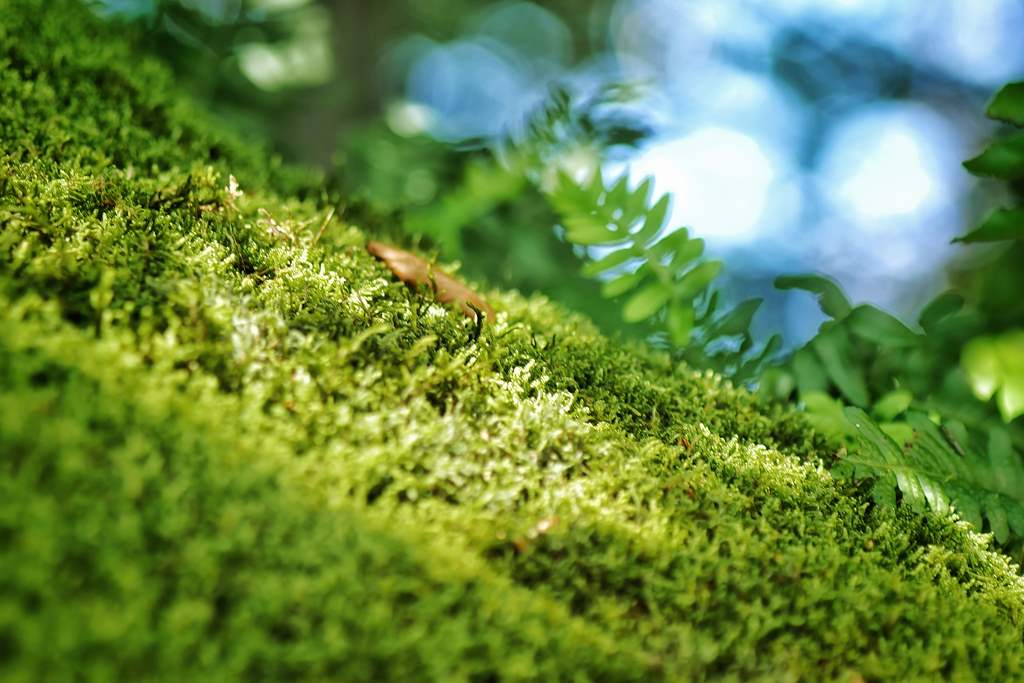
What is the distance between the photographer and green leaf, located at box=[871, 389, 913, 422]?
2117 mm

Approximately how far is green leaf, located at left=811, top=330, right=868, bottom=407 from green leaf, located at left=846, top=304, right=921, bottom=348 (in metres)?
0.07

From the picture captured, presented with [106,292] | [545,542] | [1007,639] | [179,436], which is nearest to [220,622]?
[179,436]

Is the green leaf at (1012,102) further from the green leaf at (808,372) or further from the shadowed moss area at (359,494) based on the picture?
the shadowed moss area at (359,494)

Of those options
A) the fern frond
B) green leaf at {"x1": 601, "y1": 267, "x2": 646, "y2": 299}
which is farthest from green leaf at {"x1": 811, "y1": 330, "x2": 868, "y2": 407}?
green leaf at {"x1": 601, "y1": 267, "x2": 646, "y2": 299}

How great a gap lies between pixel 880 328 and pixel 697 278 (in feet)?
2.22

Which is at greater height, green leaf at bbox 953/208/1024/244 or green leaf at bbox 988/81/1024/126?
green leaf at bbox 988/81/1024/126

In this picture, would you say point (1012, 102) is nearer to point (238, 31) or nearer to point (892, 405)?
point (892, 405)

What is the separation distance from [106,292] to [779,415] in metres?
1.82

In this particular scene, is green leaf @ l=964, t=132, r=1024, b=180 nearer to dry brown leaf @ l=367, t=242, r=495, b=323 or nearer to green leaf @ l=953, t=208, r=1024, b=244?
green leaf @ l=953, t=208, r=1024, b=244

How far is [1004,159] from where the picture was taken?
1.83 metres

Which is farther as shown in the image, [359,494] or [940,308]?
[940,308]

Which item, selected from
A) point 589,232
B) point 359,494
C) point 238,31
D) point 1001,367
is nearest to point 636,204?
point 589,232

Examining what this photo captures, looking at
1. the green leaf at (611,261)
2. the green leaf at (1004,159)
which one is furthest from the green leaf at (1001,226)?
the green leaf at (611,261)

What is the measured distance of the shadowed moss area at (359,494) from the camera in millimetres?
891
